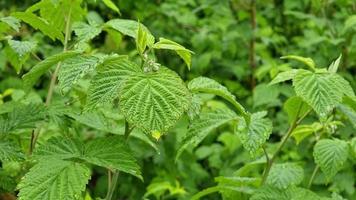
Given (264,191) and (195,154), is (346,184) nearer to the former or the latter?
(195,154)

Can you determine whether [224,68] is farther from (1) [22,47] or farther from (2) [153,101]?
(2) [153,101]

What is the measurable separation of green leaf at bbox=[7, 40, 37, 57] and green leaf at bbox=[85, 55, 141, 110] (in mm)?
452

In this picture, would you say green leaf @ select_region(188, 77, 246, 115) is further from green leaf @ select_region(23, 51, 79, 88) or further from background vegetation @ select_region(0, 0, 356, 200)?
background vegetation @ select_region(0, 0, 356, 200)

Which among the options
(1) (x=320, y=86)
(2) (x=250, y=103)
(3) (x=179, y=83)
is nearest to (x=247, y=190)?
(1) (x=320, y=86)

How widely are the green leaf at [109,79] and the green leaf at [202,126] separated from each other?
28 centimetres

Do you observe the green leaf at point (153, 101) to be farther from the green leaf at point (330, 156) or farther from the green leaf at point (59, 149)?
the green leaf at point (330, 156)

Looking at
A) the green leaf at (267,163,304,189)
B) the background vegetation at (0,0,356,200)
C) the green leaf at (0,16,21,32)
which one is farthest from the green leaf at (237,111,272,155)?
the background vegetation at (0,0,356,200)

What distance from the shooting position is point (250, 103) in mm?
3365

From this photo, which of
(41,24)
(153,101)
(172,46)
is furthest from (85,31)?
(153,101)

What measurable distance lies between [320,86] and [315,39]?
1.88 m

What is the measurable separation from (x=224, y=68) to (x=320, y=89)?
7.53 ft

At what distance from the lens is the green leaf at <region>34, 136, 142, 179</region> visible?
129cm

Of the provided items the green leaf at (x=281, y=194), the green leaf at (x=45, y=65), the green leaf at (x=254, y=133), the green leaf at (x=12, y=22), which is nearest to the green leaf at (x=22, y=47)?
the green leaf at (x=12, y=22)

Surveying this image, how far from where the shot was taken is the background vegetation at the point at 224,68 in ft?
9.39
